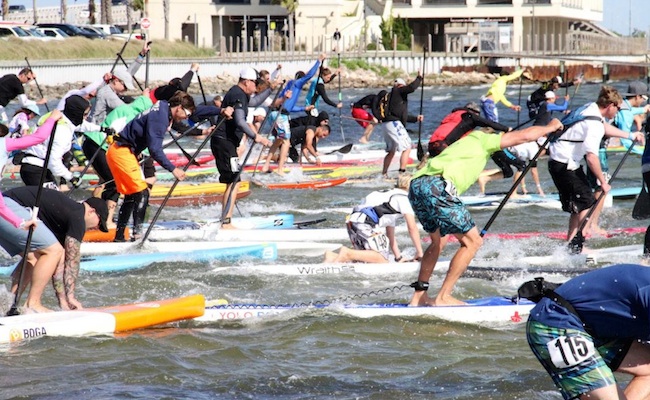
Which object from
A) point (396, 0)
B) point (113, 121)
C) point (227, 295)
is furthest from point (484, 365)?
point (396, 0)

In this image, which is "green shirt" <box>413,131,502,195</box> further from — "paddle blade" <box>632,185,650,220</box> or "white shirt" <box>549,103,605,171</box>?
"white shirt" <box>549,103,605,171</box>

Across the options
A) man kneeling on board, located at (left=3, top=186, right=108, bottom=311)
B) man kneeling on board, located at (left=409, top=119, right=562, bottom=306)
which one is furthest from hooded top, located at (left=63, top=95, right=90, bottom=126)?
man kneeling on board, located at (left=409, top=119, right=562, bottom=306)

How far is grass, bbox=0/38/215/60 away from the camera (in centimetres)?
4509

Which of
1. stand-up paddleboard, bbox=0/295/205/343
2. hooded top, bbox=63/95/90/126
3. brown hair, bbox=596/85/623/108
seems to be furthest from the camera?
brown hair, bbox=596/85/623/108

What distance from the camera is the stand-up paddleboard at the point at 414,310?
821 centimetres

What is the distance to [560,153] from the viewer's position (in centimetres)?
1088

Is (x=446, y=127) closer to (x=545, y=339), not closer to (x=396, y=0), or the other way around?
(x=545, y=339)

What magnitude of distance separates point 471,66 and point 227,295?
5382 cm

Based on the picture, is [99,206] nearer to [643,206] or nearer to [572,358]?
[572,358]

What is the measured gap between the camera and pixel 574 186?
11.0 m

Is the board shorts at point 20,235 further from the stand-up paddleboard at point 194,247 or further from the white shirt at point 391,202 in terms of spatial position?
the white shirt at point 391,202

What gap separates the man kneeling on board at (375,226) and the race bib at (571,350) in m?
5.03

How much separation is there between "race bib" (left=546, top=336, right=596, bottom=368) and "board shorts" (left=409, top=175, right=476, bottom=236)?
2.97 metres

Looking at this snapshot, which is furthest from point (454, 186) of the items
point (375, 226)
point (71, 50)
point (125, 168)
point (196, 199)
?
point (71, 50)
